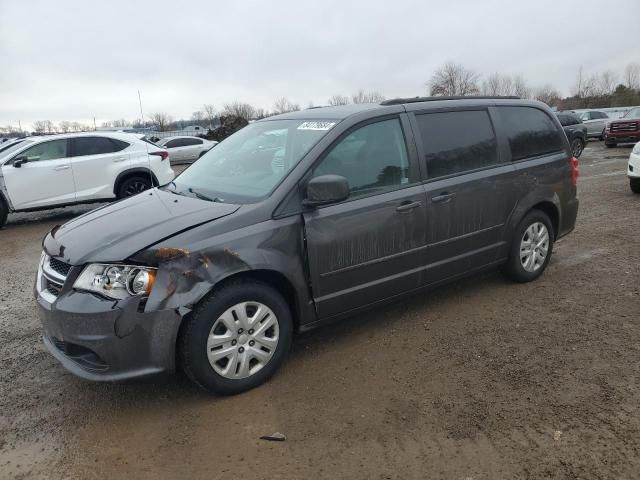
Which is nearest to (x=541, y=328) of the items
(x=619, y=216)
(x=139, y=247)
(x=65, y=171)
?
(x=139, y=247)

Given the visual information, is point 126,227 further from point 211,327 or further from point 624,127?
point 624,127

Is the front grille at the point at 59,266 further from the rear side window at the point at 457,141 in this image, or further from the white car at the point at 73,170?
the white car at the point at 73,170

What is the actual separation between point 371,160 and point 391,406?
176cm

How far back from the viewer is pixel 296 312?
3482 mm

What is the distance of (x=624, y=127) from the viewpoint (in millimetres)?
19359

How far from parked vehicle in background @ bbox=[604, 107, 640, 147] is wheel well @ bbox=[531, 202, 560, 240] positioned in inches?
680

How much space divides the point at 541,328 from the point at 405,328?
1.07 m

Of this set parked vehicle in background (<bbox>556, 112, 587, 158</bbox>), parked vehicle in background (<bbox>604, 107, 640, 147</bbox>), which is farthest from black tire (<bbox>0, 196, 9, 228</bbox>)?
parked vehicle in background (<bbox>604, 107, 640, 147</bbox>)

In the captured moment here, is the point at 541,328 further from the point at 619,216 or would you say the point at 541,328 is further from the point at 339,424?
the point at 619,216

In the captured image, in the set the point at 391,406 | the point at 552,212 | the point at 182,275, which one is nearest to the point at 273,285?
the point at 182,275

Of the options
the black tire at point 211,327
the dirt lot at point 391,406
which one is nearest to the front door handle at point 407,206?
the dirt lot at point 391,406

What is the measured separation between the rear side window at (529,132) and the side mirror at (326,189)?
2115mm

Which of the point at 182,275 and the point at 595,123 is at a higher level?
the point at 595,123

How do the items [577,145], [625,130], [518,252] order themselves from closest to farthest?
Answer: 1. [518,252]
2. [577,145]
3. [625,130]
